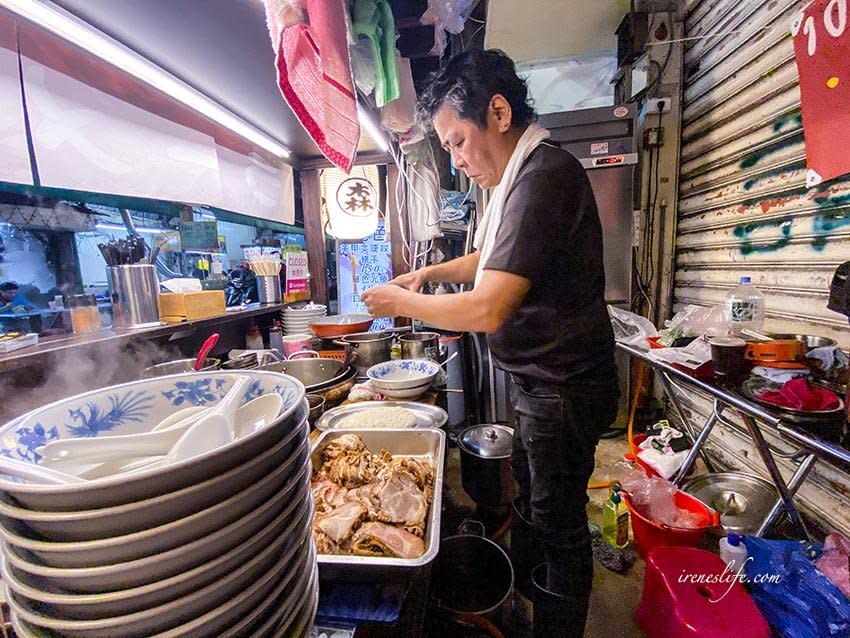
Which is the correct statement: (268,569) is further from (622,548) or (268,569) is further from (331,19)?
(622,548)

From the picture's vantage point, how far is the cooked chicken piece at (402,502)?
36.7 inches

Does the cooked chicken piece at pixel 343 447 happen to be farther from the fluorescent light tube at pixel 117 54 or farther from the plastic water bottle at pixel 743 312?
the fluorescent light tube at pixel 117 54

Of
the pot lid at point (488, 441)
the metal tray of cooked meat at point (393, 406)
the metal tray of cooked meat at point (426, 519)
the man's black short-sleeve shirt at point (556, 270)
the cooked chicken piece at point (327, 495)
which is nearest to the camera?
the metal tray of cooked meat at point (426, 519)

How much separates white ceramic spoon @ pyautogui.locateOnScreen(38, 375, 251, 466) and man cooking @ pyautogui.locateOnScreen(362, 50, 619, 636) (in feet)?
3.13

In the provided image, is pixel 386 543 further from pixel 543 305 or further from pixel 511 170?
pixel 511 170

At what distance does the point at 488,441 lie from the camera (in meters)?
2.47

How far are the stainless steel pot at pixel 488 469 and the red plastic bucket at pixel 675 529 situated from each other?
0.73 metres

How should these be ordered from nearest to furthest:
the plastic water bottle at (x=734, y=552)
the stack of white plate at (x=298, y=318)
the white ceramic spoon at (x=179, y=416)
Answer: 1. the white ceramic spoon at (x=179, y=416)
2. the plastic water bottle at (x=734, y=552)
3. the stack of white plate at (x=298, y=318)

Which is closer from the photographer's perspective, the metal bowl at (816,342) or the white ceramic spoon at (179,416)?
the white ceramic spoon at (179,416)

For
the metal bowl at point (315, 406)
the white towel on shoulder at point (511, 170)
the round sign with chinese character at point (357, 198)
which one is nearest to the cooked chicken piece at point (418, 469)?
the metal bowl at point (315, 406)

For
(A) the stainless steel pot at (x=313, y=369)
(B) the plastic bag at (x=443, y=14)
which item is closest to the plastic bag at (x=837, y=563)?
(A) the stainless steel pot at (x=313, y=369)

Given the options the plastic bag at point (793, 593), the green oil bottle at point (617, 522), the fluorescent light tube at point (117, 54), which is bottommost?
the green oil bottle at point (617, 522)

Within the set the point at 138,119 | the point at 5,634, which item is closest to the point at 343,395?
the point at 5,634

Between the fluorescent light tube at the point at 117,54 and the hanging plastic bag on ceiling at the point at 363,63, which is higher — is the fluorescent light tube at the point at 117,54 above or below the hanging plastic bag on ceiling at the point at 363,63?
above
